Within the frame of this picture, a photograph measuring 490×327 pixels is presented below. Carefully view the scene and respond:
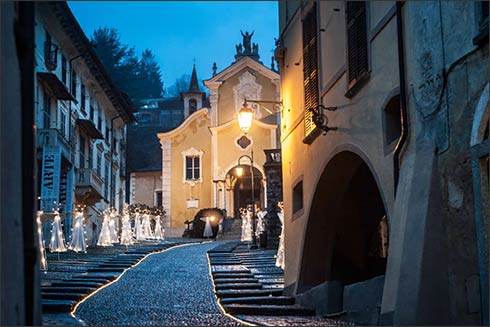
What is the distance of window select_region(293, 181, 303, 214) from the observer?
16.2 m

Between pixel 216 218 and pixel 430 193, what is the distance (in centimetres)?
4362

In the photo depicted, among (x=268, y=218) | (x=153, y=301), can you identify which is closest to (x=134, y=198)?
(x=268, y=218)

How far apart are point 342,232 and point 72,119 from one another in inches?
998

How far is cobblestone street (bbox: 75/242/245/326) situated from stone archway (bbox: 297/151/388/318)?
205cm

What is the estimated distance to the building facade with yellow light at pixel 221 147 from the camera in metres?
55.2

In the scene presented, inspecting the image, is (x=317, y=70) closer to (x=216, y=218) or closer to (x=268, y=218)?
(x=268, y=218)

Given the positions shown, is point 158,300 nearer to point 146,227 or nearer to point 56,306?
point 56,306

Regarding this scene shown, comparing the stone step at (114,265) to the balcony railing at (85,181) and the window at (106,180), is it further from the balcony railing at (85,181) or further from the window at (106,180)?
the window at (106,180)

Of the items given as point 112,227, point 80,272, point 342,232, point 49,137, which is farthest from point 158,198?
point 342,232

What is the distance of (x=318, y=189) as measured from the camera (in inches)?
550

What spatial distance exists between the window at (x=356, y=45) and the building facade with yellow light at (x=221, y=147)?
42179 mm

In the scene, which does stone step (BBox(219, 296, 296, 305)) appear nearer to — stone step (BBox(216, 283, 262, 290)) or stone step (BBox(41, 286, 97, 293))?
stone step (BBox(216, 283, 262, 290))

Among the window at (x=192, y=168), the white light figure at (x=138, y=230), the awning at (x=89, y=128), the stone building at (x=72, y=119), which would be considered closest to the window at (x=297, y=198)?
the stone building at (x=72, y=119)

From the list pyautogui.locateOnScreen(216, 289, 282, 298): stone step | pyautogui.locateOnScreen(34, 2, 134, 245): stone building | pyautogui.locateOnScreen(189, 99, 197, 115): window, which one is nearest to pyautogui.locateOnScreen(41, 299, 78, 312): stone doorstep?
pyautogui.locateOnScreen(216, 289, 282, 298): stone step
